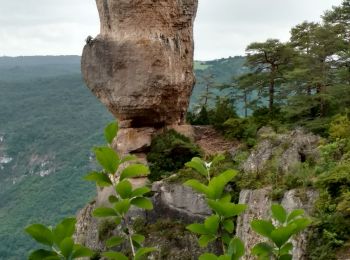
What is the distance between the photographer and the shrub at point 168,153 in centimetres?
1703

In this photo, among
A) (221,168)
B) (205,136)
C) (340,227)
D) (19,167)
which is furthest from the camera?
(19,167)

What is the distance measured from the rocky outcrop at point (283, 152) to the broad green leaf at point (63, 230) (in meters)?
9.85

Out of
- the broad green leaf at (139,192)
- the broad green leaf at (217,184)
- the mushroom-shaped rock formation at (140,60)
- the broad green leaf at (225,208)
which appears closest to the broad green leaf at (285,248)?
the broad green leaf at (225,208)

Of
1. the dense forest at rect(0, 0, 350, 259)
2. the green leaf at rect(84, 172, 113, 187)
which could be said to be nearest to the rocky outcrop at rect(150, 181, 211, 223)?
the dense forest at rect(0, 0, 350, 259)

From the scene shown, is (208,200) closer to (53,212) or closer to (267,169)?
(267,169)

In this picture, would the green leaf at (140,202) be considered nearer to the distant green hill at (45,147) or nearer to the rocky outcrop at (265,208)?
the rocky outcrop at (265,208)

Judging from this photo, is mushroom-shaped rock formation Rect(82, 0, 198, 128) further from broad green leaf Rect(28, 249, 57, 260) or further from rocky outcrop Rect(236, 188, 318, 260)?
broad green leaf Rect(28, 249, 57, 260)

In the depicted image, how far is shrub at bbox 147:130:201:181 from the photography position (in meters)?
17.0

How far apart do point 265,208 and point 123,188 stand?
8.12 m

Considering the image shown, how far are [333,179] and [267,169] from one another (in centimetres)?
319

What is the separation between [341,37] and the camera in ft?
54.4

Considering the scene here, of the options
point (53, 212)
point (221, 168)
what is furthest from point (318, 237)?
point (53, 212)

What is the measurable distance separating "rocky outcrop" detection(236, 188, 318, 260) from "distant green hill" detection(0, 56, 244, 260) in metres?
49.2

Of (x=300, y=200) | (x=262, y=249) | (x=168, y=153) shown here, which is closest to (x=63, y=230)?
(x=262, y=249)
